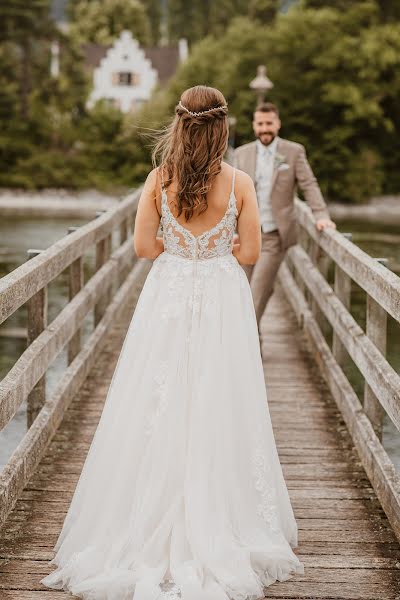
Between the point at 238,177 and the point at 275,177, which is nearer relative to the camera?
the point at 238,177

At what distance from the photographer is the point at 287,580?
3.62m

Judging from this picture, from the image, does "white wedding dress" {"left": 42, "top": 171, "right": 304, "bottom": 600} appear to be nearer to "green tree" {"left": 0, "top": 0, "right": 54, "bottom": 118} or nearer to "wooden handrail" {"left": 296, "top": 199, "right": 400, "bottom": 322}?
"wooden handrail" {"left": 296, "top": 199, "right": 400, "bottom": 322}

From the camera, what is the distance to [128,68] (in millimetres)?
57219

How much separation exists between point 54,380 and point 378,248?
49.5 feet

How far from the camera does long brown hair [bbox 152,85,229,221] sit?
3.45 meters

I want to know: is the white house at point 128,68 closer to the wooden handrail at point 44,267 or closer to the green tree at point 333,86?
the green tree at point 333,86

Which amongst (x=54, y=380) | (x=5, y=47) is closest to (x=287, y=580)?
(x=54, y=380)

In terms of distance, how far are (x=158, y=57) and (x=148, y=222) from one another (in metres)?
57.8

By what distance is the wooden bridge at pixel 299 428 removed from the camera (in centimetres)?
378

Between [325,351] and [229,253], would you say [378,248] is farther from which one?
[229,253]

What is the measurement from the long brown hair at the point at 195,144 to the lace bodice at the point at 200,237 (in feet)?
0.35

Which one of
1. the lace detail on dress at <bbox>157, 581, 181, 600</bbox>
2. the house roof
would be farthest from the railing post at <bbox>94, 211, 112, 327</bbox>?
the house roof

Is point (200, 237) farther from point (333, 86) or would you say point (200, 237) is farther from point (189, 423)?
point (333, 86)

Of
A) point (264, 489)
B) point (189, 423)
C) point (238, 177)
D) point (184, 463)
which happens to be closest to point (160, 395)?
point (189, 423)
